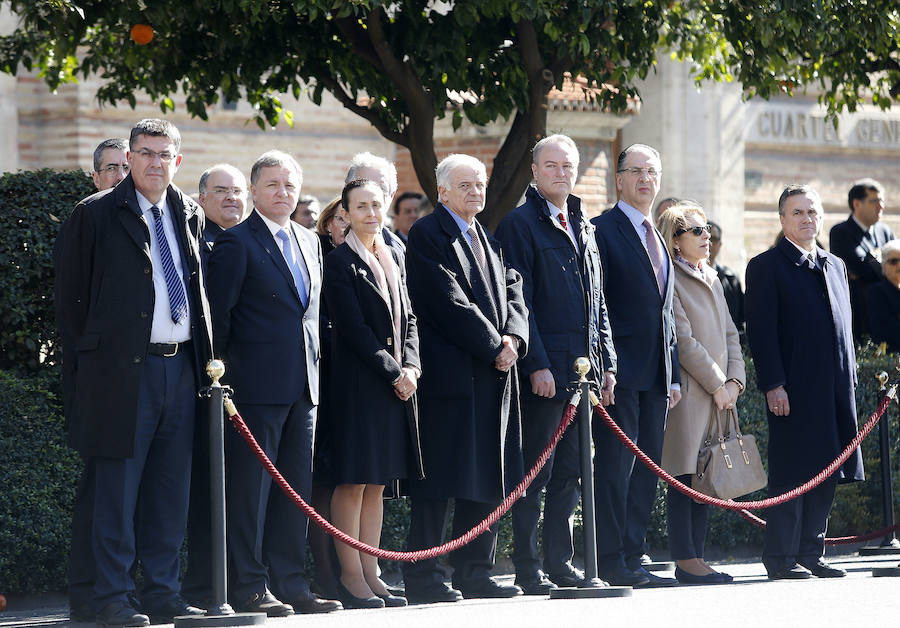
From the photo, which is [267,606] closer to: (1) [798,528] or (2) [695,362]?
(2) [695,362]

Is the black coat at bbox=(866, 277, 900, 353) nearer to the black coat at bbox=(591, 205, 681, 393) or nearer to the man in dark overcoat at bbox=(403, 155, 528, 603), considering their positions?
the black coat at bbox=(591, 205, 681, 393)

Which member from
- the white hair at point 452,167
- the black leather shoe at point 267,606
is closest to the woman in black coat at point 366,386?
the white hair at point 452,167

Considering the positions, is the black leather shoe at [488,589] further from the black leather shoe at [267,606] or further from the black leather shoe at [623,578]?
the black leather shoe at [267,606]

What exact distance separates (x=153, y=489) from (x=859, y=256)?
A: 6877 millimetres

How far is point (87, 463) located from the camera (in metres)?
7.45

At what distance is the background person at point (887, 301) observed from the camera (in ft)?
37.1

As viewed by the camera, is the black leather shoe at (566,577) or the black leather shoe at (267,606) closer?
the black leather shoe at (267,606)

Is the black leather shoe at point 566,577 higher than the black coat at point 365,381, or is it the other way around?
the black coat at point 365,381

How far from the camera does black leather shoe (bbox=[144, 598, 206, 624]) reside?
709 centimetres

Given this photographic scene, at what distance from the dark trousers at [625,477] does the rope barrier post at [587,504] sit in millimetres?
549

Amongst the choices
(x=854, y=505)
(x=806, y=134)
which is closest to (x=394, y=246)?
(x=854, y=505)

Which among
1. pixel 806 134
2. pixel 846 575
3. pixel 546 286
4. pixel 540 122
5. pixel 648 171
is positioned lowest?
pixel 846 575

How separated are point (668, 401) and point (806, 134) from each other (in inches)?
468

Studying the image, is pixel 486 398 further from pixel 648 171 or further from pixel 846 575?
pixel 846 575
